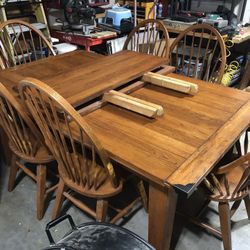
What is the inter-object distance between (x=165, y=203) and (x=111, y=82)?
76cm

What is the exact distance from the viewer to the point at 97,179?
4.35 feet

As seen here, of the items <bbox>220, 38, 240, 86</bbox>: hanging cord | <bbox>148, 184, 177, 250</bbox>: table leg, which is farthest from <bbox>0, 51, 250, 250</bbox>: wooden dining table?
<bbox>220, 38, 240, 86</bbox>: hanging cord

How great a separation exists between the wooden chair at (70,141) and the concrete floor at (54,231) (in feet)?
1.23

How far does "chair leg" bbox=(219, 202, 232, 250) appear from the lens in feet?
4.31

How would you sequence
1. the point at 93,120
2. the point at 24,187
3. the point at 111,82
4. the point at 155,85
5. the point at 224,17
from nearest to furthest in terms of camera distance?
the point at 93,120, the point at 111,82, the point at 155,85, the point at 24,187, the point at 224,17

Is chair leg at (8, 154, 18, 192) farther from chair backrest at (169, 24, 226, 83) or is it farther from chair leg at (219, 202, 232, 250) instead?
chair backrest at (169, 24, 226, 83)

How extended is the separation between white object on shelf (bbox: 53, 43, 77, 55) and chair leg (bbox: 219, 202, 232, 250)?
80.4 inches

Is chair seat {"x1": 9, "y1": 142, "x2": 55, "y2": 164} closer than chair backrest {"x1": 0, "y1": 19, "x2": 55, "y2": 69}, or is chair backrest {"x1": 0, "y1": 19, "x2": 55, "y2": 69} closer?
chair seat {"x1": 9, "y1": 142, "x2": 55, "y2": 164}

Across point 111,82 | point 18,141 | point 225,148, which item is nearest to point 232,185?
point 225,148

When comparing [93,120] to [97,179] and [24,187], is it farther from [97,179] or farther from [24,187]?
[24,187]

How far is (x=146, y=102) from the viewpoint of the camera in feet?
4.32

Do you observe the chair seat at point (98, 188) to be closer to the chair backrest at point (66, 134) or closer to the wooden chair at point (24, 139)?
the chair backrest at point (66, 134)

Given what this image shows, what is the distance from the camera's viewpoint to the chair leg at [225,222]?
1312 millimetres

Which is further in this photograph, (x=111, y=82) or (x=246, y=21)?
(x=246, y=21)
